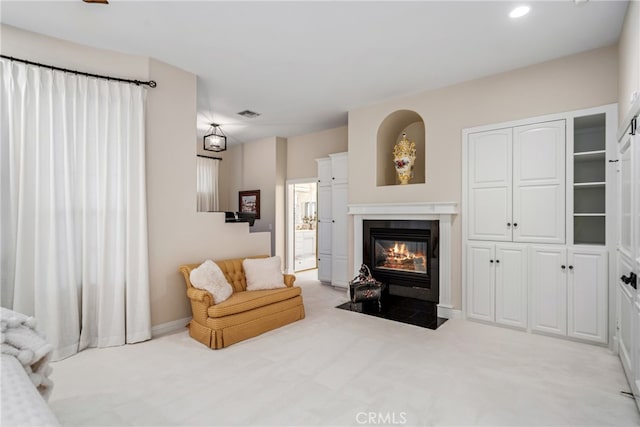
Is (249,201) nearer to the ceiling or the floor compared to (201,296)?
nearer to the ceiling

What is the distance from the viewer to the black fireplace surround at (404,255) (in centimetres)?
423

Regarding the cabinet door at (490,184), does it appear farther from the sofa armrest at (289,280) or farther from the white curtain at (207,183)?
the white curtain at (207,183)

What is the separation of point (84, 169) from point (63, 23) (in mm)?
1229

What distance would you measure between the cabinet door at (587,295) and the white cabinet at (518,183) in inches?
11.1

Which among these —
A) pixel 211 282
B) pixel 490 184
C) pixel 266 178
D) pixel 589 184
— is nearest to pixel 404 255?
pixel 490 184

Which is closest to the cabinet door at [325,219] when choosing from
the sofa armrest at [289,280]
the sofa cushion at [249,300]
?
the sofa armrest at [289,280]

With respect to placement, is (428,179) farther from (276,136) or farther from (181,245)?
(276,136)

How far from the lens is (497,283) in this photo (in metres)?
3.71

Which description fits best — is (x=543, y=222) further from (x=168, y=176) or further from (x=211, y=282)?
(x=168, y=176)

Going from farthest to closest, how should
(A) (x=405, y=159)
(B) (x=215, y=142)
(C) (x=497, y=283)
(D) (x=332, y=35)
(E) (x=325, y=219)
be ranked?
(E) (x=325, y=219) < (B) (x=215, y=142) < (A) (x=405, y=159) < (C) (x=497, y=283) < (D) (x=332, y=35)

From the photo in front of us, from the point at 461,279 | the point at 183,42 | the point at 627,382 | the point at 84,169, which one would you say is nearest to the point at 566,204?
the point at 461,279

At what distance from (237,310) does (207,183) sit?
486cm

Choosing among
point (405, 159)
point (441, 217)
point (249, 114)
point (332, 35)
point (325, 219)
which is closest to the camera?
point (332, 35)

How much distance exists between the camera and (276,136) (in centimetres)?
679
